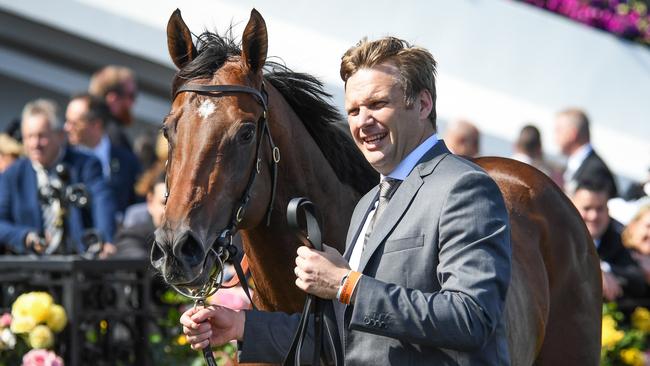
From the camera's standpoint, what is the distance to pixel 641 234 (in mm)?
7297

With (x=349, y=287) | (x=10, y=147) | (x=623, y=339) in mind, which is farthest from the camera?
(x=10, y=147)

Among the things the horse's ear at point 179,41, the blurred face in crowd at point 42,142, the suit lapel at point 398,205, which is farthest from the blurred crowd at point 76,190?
the suit lapel at point 398,205

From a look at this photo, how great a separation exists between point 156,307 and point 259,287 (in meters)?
2.84

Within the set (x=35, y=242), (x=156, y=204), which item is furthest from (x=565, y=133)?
(x=35, y=242)

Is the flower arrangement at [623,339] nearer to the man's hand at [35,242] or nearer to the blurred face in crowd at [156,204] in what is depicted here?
the blurred face in crowd at [156,204]

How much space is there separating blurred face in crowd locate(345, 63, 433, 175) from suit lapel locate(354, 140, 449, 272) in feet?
0.24

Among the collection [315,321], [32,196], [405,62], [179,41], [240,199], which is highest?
[405,62]

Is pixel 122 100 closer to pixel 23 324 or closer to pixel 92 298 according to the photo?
pixel 92 298

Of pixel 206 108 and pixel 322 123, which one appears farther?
pixel 322 123

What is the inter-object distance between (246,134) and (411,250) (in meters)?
0.96

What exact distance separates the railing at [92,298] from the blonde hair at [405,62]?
3.42 m

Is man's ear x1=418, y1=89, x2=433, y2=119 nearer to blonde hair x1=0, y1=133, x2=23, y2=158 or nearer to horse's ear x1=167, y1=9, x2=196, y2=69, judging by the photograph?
horse's ear x1=167, y1=9, x2=196, y2=69

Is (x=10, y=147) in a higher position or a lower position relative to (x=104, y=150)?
lower

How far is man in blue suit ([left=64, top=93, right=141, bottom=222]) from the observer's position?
8375mm
